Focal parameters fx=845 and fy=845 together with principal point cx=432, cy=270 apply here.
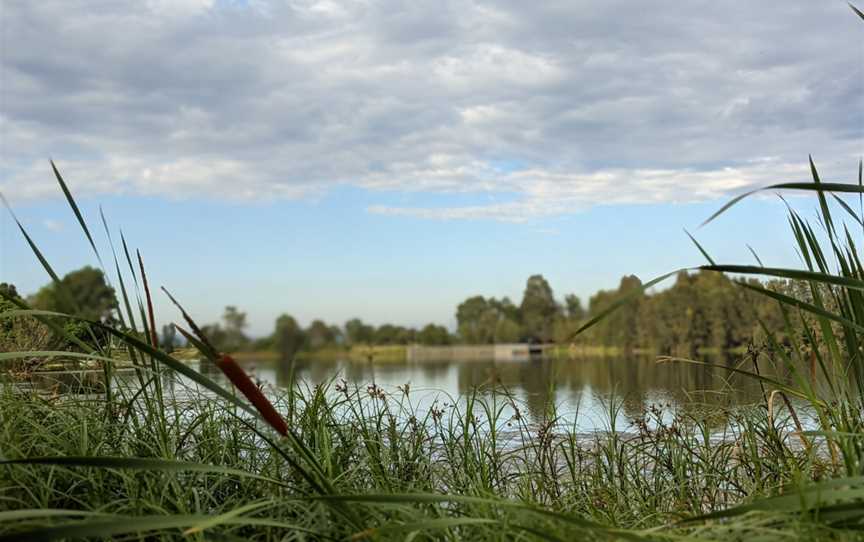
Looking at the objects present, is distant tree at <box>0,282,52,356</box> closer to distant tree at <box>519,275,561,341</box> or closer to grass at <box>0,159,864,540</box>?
grass at <box>0,159,864,540</box>

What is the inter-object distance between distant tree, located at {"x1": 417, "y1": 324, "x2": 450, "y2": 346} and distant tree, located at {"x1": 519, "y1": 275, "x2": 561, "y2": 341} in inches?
392

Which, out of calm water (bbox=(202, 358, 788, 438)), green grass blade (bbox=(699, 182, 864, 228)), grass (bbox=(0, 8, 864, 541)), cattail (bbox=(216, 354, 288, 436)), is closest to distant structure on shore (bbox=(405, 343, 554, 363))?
calm water (bbox=(202, 358, 788, 438))

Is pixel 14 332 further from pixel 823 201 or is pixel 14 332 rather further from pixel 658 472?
pixel 823 201

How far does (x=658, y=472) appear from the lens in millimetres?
4070

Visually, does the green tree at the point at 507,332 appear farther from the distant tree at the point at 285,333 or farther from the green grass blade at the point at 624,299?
the green grass blade at the point at 624,299

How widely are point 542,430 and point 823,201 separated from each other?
1846mm

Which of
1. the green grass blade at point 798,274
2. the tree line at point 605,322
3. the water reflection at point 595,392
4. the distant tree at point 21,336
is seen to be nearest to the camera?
the green grass blade at point 798,274

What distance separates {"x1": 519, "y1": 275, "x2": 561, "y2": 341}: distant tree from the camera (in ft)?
330

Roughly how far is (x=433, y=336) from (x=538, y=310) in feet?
44.0

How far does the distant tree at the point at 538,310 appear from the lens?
101m

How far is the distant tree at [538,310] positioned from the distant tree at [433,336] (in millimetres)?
9957

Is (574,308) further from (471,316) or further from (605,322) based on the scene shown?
(605,322)

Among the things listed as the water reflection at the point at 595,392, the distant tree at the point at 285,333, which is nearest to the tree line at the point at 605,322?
the distant tree at the point at 285,333

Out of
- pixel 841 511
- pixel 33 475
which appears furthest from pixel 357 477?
pixel 841 511
